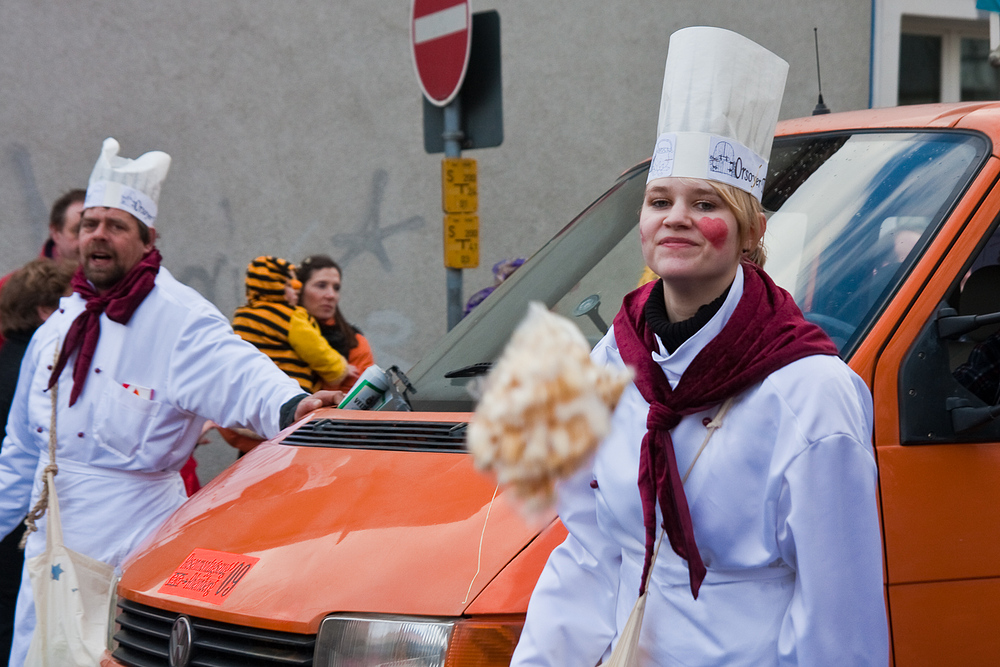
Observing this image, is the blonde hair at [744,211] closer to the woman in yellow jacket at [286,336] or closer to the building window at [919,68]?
the woman in yellow jacket at [286,336]

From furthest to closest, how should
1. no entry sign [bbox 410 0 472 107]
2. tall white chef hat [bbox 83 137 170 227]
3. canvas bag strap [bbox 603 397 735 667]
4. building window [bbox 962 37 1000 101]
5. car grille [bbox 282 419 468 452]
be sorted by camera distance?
building window [bbox 962 37 1000 101] → no entry sign [bbox 410 0 472 107] → tall white chef hat [bbox 83 137 170 227] → car grille [bbox 282 419 468 452] → canvas bag strap [bbox 603 397 735 667]

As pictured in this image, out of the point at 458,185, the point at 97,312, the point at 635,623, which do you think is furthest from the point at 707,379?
the point at 458,185

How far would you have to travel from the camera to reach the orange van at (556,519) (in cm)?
221

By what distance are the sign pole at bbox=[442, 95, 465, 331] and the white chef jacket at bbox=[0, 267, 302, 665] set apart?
1.55m

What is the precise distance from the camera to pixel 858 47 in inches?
377

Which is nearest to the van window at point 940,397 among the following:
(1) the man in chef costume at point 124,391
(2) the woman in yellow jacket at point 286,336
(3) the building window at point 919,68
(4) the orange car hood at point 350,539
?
(4) the orange car hood at point 350,539

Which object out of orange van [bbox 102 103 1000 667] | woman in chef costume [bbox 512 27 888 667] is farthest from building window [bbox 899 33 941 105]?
woman in chef costume [bbox 512 27 888 667]

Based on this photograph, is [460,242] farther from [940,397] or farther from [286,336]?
[940,397]

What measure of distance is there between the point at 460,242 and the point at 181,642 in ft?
10.2

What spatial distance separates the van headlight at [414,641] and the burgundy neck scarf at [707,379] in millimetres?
366

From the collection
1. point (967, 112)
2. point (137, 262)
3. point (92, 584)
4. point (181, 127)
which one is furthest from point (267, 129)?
point (967, 112)

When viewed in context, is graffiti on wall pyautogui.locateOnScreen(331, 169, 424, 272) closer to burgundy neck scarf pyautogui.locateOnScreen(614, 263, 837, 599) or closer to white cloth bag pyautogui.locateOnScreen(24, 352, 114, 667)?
white cloth bag pyautogui.locateOnScreen(24, 352, 114, 667)

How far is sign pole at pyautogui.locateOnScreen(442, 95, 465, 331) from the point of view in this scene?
5.23 meters

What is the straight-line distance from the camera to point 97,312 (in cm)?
398
